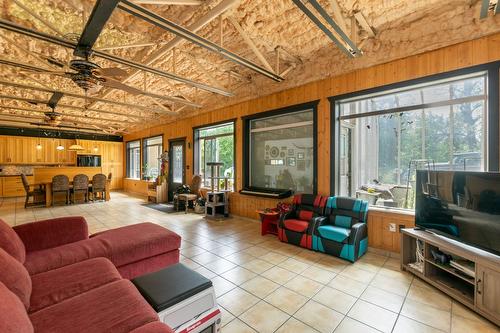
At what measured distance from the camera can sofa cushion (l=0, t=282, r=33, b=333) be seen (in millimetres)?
865

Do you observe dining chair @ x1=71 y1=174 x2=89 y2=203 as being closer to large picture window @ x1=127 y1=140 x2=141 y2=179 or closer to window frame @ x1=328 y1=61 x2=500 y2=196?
large picture window @ x1=127 y1=140 x2=141 y2=179

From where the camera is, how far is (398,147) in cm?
372

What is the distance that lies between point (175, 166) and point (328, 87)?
6.09 metres

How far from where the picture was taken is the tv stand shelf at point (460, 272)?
6.39ft

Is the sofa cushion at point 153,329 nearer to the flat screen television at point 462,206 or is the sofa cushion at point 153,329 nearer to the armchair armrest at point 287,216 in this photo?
the flat screen television at point 462,206

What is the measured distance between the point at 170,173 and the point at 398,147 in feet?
23.4

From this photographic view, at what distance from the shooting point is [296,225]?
3732 millimetres

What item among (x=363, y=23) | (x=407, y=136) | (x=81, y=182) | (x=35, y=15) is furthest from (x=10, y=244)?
(x=81, y=182)

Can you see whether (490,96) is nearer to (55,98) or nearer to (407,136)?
(407,136)

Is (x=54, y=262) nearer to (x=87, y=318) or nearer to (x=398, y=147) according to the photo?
(x=87, y=318)

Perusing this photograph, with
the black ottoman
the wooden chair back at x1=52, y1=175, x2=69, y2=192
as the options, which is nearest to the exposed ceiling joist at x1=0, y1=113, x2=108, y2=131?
the wooden chair back at x1=52, y1=175, x2=69, y2=192

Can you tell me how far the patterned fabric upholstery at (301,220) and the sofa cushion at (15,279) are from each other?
319 centimetres

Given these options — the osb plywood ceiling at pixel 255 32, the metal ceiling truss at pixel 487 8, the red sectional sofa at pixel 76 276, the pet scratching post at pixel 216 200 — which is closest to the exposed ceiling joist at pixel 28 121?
the osb plywood ceiling at pixel 255 32

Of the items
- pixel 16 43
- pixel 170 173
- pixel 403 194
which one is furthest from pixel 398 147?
pixel 170 173
